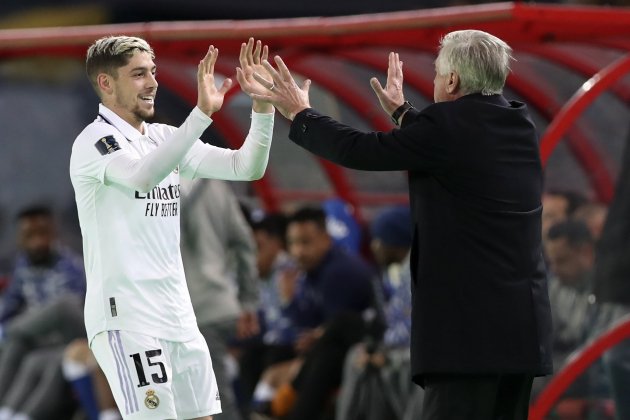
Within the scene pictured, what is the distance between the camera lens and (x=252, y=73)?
17.2 ft

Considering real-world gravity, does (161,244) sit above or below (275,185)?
above

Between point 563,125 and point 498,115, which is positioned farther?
point 563,125

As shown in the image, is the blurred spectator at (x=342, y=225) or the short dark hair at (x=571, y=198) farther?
the blurred spectator at (x=342, y=225)

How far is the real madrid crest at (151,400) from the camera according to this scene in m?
5.07

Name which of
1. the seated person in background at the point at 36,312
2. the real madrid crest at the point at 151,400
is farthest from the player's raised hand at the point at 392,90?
the seated person in background at the point at 36,312

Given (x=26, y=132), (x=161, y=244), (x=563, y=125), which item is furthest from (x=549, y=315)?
(x=26, y=132)

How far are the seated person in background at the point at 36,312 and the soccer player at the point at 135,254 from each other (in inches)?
151

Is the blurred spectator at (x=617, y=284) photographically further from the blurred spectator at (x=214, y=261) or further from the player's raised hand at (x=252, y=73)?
the player's raised hand at (x=252, y=73)

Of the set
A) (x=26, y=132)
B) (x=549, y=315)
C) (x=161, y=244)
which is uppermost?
(x=161, y=244)

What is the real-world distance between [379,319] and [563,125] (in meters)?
1.70

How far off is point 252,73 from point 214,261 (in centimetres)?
286

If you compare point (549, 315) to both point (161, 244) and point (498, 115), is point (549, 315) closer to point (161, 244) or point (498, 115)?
point (498, 115)

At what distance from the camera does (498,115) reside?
500cm

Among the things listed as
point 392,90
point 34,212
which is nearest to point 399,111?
point 392,90
